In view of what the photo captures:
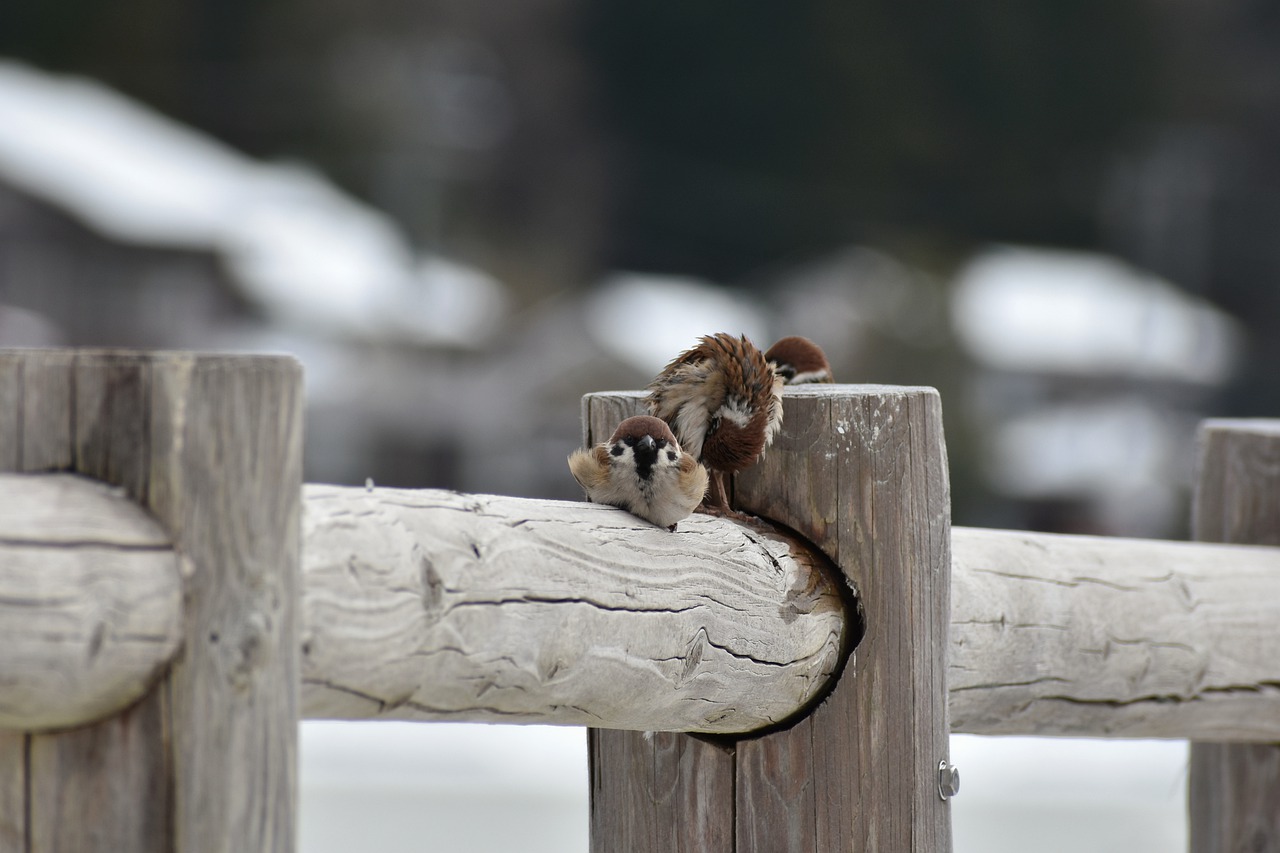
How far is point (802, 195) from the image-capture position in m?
31.4

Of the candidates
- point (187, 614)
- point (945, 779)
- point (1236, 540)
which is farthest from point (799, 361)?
point (187, 614)

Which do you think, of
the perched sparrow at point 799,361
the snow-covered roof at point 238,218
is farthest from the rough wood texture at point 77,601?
the snow-covered roof at point 238,218

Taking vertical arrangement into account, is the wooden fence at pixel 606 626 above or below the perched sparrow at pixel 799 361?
below

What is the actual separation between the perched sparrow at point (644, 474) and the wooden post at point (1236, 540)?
4.29 ft

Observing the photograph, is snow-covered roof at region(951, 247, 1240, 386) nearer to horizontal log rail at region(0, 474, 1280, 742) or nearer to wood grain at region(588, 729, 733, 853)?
horizontal log rail at region(0, 474, 1280, 742)

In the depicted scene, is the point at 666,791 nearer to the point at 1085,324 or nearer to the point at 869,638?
the point at 869,638

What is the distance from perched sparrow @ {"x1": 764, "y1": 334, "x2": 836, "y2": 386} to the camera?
2.55 metres

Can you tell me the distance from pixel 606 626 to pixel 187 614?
1.59ft

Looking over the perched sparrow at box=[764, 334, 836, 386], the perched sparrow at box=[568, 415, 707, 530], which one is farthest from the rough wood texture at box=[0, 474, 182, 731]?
the perched sparrow at box=[764, 334, 836, 386]

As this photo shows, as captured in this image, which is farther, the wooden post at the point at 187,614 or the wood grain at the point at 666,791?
the wood grain at the point at 666,791

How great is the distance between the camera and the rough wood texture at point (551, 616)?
1.25 metres

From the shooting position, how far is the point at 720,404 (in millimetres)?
1906

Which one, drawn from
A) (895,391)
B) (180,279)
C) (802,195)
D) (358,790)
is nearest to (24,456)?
(895,391)

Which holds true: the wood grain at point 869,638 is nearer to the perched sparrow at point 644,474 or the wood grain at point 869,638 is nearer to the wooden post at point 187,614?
the perched sparrow at point 644,474
